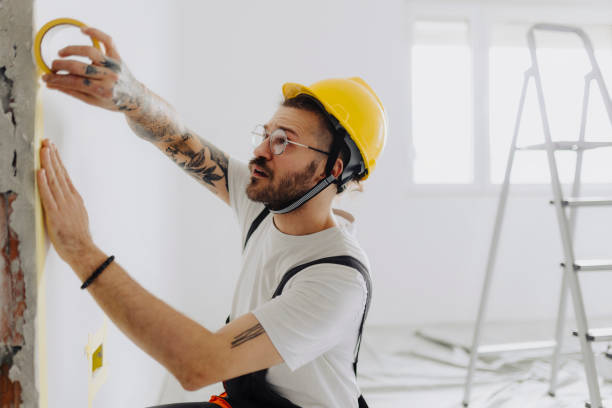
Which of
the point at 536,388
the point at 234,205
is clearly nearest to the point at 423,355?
the point at 536,388

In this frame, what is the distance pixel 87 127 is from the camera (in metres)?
1.04

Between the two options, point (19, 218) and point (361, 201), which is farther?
point (361, 201)

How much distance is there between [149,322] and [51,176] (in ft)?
1.02

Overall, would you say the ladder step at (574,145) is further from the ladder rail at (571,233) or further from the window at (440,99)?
the window at (440,99)

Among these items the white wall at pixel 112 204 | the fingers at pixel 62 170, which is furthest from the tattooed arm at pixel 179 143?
the fingers at pixel 62 170

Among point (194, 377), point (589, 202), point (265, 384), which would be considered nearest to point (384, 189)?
point (589, 202)

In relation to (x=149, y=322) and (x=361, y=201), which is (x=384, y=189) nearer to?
(x=361, y=201)

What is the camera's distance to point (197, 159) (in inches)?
55.3

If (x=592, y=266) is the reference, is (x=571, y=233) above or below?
above

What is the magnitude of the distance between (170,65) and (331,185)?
1881mm

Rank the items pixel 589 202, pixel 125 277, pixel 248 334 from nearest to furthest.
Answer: pixel 125 277, pixel 248 334, pixel 589 202

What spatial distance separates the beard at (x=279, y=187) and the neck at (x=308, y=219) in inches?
2.2

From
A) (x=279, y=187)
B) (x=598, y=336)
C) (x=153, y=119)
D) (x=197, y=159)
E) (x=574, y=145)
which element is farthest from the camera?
(x=574, y=145)

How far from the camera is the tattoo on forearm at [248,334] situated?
90cm
